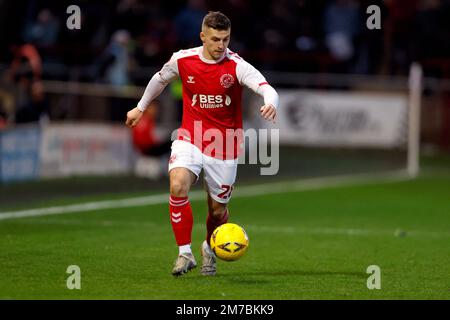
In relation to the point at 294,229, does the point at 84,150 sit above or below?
above

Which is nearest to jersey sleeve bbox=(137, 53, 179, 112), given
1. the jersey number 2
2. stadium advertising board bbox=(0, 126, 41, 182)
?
the jersey number 2

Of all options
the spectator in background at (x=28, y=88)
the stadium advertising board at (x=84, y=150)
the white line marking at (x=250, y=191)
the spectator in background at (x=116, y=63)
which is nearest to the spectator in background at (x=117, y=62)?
the spectator in background at (x=116, y=63)

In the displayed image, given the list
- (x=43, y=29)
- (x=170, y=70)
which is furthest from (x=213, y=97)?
(x=43, y=29)

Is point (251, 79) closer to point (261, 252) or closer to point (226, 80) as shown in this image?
point (226, 80)

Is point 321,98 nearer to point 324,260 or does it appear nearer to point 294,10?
point 294,10

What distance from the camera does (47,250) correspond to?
37.6 ft

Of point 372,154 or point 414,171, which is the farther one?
point 372,154

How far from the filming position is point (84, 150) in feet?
67.3

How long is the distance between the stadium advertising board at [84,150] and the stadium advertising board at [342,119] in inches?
202

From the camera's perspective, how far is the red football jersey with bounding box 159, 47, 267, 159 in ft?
32.7

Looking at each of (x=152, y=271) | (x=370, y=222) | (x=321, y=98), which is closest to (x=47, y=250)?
(x=152, y=271)

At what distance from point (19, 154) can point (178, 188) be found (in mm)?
9684

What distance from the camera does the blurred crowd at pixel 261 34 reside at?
83.1ft

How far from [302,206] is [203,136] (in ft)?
24.2
